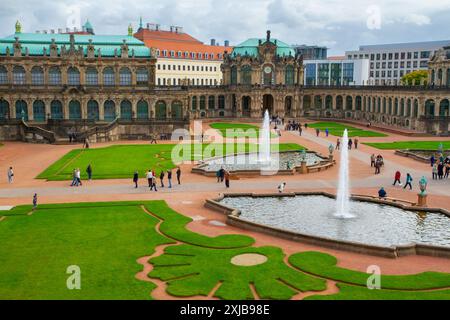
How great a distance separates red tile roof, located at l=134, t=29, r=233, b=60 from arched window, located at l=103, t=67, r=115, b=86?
49240mm

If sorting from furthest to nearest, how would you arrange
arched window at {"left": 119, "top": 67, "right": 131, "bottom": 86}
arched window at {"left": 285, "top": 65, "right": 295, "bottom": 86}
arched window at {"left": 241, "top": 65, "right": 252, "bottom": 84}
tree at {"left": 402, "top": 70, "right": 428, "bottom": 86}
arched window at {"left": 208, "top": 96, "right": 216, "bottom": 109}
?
tree at {"left": 402, "top": 70, "right": 428, "bottom": 86}, arched window at {"left": 285, "top": 65, "right": 295, "bottom": 86}, arched window at {"left": 208, "top": 96, "right": 216, "bottom": 109}, arched window at {"left": 241, "top": 65, "right": 252, "bottom": 84}, arched window at {"left": 119, "top": 67, "right": 131, "bottom": 86}

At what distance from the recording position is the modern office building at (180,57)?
169750 mm

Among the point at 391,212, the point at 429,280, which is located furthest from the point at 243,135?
the point at 429,280

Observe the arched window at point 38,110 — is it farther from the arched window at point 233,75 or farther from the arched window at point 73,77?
the arched window at point 233,75

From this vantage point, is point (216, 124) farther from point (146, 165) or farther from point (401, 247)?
point (401, 247)

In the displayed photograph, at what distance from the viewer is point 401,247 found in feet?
112

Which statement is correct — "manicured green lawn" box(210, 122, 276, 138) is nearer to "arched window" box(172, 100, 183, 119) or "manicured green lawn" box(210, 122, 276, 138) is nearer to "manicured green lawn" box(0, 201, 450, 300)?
"arched window" box(172, 100, 183, 119)

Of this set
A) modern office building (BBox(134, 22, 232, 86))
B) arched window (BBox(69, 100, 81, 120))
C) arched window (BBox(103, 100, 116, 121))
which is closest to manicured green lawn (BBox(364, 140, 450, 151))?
arched window (BBox(103, 100, 116, 121))

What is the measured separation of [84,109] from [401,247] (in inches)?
3668

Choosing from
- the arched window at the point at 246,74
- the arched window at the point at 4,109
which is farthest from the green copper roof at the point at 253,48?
the arched window at the point at 4,109

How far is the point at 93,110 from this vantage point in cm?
11681

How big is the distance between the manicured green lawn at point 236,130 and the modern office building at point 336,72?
7686cm

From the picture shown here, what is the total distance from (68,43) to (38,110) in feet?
54.1

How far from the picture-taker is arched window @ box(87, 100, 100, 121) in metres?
116
